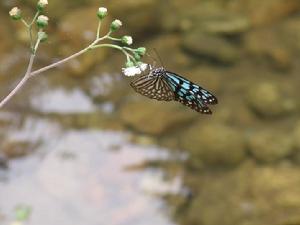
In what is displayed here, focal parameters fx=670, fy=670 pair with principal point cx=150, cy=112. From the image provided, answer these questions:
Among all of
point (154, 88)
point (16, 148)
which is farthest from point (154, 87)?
point (16, 148)

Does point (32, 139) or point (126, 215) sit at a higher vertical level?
point (32, 139)

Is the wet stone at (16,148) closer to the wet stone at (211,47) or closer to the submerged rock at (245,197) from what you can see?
the submerged rock at (245,197)

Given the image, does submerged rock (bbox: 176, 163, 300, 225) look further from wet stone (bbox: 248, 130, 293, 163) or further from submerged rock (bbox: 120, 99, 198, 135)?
submerged rock (bbox: 120, 99, 198, 135)

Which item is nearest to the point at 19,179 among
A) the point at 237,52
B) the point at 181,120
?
the point at 181,120

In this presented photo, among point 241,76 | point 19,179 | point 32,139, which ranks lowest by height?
point 19,179

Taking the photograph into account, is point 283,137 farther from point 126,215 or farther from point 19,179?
point 19,179

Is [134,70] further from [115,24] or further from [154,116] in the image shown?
[154,116]
